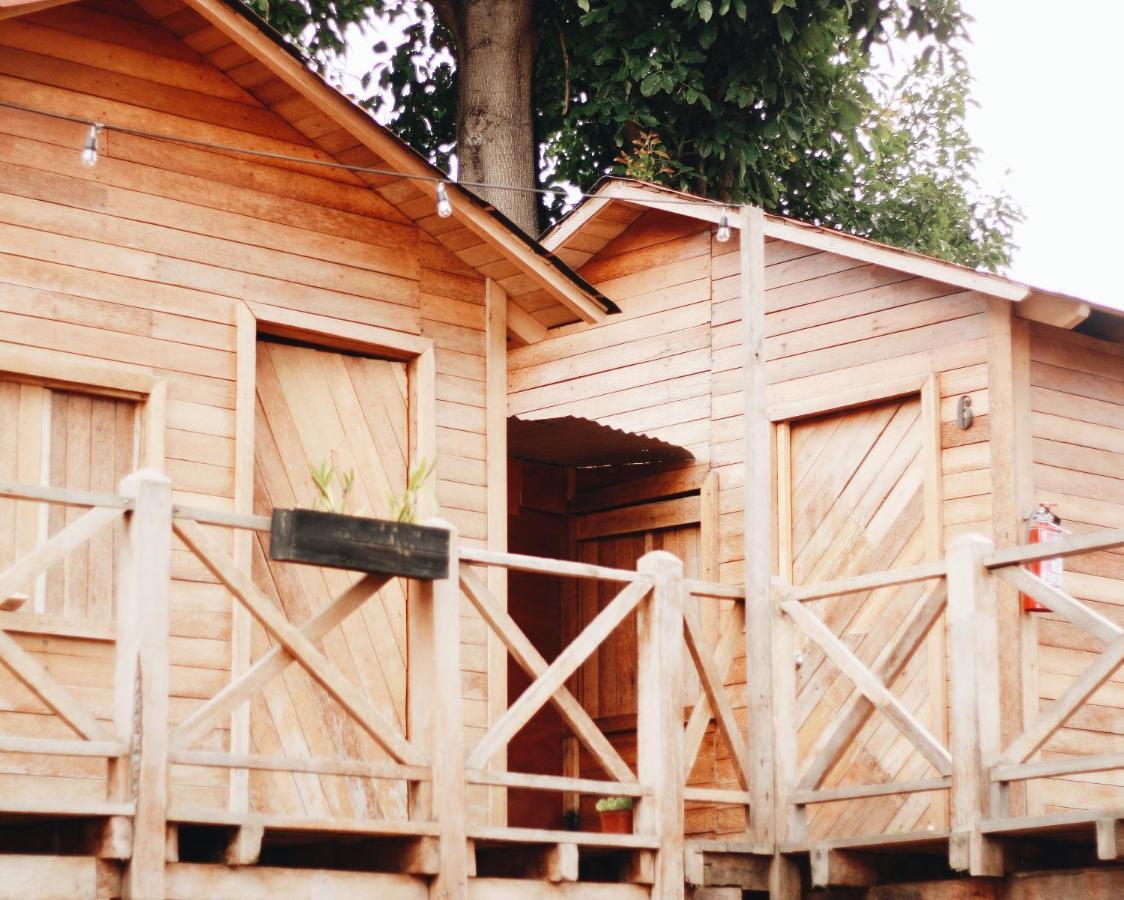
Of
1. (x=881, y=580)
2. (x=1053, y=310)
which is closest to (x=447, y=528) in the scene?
(x=881, y=580)

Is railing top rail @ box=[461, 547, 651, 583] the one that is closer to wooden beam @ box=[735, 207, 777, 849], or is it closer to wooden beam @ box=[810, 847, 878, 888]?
wooden beam @ box=[735, 207, 777, 849]

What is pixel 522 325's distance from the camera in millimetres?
11414

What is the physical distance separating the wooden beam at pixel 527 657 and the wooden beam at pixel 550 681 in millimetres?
76

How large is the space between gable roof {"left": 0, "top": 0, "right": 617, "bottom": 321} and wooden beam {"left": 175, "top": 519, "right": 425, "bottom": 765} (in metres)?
3.06

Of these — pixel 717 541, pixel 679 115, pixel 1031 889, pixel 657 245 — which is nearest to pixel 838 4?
pixel 679 115

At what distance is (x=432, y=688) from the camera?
849 cm

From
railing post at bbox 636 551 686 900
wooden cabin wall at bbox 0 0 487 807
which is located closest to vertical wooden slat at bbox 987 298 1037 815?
railing post at bbox 636 551 686 900

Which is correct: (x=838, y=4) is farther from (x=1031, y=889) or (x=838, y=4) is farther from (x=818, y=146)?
(x=1031, y=889)

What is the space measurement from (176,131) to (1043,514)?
5.23 m

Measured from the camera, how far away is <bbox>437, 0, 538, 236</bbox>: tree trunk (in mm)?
19172

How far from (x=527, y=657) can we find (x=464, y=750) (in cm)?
65

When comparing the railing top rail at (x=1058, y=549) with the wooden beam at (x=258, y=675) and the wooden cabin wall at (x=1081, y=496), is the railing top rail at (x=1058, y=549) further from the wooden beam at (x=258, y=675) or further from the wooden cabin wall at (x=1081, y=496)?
the wooden beam at (x=258, y=675)

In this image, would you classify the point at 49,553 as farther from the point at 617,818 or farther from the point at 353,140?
the point at 617,818

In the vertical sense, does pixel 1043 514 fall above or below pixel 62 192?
below
